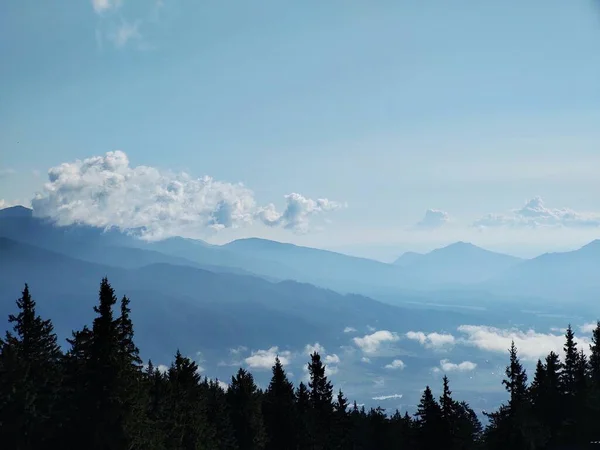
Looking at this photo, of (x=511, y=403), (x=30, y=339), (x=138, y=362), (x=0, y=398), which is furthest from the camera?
(x=511, y=403)

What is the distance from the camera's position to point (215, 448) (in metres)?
62.3

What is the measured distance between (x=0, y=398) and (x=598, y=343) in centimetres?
5960

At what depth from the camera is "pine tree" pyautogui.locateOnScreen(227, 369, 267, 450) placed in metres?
71.9

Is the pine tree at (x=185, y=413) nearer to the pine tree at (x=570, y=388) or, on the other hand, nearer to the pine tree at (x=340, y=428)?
the pine tree at (x=340, y=428)

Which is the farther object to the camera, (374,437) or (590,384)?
(374,437)

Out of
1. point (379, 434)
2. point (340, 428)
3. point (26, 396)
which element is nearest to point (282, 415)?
point (340, 428)

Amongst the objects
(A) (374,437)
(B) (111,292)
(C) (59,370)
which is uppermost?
(B) (111,292)

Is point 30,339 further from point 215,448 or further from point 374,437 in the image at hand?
point 374,437

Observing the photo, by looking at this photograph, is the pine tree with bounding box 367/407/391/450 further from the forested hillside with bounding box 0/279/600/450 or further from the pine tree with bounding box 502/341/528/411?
the pine tree with bounding box 502/341/528/411

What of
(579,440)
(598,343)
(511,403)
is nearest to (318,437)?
(511,403)

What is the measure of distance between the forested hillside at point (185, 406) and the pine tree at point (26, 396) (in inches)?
2.4

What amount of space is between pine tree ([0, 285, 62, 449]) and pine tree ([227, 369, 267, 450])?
1218 inches

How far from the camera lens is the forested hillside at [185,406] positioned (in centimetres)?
3966

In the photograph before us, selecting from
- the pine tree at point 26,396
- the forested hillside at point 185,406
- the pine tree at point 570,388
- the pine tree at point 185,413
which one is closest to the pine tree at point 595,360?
the forested hillside at point 185,406
